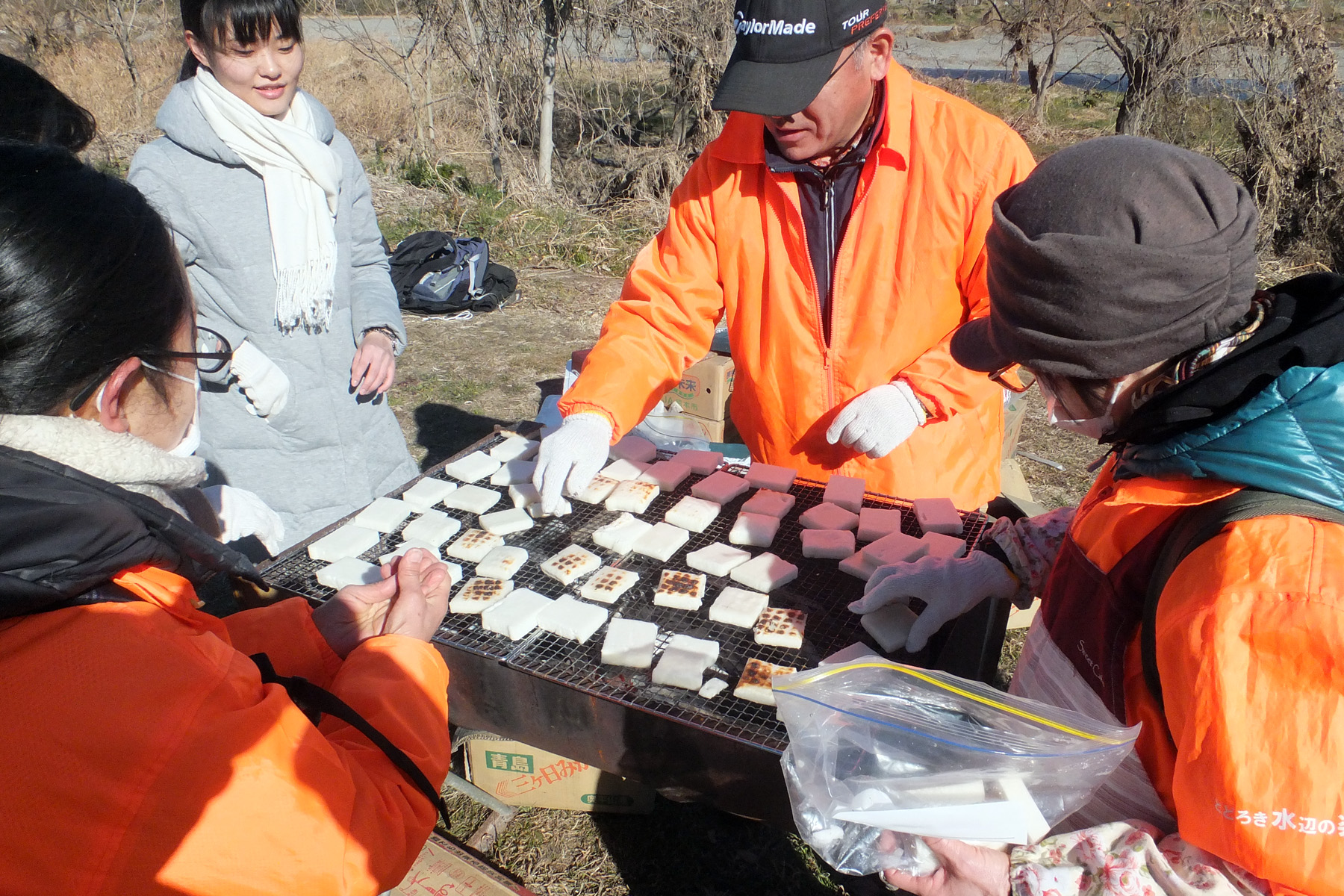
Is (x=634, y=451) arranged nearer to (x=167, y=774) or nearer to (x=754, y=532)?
(x=754, y=532)

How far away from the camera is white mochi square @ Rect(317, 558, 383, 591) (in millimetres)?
2400

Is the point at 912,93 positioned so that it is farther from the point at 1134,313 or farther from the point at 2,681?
the point at 2,681

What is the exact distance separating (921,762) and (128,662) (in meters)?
1.29

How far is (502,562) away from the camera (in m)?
2.51

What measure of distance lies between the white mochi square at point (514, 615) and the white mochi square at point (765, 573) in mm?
561

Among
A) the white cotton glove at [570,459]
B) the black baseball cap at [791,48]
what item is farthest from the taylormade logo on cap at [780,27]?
the white cotton glove at [570,459]

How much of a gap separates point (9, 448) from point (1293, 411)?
1.98 m

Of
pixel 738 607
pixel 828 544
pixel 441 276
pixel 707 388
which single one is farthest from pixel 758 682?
pixel 441 276

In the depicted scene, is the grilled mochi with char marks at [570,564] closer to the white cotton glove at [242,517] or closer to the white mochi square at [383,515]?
the white mochi square at [383,515]

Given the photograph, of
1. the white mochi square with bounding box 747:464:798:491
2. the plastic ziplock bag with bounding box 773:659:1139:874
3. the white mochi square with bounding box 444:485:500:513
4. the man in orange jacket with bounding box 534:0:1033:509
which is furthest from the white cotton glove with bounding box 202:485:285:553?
the plastic ziplock bag with bounding box 773:659:1139:874

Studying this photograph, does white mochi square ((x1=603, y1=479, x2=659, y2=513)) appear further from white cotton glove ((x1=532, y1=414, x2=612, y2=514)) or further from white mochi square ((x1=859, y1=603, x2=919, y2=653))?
white mochi square ((x1=859, y1=603, x2=919, y2=653))

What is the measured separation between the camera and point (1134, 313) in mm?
1359

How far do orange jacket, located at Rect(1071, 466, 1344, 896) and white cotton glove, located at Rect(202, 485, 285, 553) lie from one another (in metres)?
2.57

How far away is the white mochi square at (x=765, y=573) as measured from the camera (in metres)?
2.39
